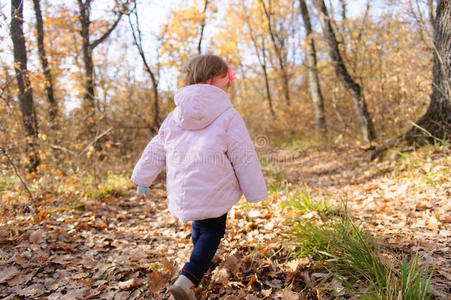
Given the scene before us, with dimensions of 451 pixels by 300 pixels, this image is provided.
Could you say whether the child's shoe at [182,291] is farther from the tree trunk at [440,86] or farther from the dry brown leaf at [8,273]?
the tree trunk at [440,86]

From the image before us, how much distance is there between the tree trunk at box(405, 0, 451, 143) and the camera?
4070 mm

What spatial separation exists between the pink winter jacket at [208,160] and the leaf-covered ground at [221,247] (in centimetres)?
67

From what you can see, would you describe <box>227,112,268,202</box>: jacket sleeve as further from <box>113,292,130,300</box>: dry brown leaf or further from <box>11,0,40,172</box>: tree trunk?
<box>11,0,40,172</box>: tree trunk

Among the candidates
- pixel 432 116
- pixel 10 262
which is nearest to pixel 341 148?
pixel 432 116

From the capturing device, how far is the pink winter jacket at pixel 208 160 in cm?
186

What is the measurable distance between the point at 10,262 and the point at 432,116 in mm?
6210

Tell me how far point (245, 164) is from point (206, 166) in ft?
0.93

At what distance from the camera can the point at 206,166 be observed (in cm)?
186

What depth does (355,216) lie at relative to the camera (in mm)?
2947

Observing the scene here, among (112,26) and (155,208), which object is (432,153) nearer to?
(155,208)

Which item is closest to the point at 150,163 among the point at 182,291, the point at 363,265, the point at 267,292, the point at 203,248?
the point at 203,248

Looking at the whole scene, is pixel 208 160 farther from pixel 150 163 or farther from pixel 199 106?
pixel 150 163

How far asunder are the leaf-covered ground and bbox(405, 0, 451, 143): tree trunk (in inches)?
21.4

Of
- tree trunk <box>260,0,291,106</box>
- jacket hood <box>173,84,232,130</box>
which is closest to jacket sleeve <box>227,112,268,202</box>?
jacket hood <box>173,84,232,130</box>
